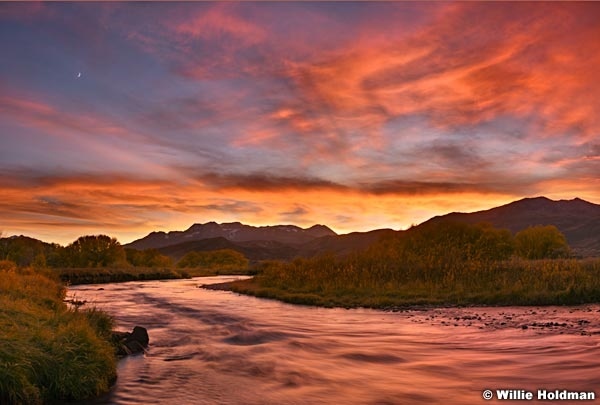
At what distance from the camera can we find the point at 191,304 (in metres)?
42.8

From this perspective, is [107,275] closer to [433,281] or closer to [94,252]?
[94,252]

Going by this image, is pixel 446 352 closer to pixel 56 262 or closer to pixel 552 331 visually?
pixel 552 331

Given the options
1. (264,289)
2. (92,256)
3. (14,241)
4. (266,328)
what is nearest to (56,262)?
(92,256)

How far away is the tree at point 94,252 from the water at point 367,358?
11750 cm

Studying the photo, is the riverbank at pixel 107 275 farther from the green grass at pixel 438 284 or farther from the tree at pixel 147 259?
the green grass at pixel 438 284

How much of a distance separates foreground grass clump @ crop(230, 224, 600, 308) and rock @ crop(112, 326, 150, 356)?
61.1 feet

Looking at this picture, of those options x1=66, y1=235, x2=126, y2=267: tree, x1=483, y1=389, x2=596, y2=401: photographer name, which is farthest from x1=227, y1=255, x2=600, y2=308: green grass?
x1=66, y1=235, x2=126, y2=267: tree

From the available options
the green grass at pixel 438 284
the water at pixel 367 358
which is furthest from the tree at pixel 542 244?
the water at pixel 367 358

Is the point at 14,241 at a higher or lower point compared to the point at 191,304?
higher

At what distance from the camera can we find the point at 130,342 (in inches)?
766

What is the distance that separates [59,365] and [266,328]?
14.8m

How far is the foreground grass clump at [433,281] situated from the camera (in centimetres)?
3281

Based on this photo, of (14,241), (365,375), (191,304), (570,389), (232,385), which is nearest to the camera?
(570,389)

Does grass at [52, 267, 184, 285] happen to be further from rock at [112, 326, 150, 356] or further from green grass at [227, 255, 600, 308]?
rock at [112, 326, 150, 356]
